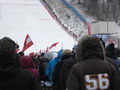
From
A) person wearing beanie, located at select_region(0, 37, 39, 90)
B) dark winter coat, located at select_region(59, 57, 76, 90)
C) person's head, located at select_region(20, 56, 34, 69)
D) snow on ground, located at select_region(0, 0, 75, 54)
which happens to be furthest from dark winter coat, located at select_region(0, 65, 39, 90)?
snow on ground, located at select_region(0, 0, 75, 54)

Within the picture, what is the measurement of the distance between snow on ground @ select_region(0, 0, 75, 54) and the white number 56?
635 inches

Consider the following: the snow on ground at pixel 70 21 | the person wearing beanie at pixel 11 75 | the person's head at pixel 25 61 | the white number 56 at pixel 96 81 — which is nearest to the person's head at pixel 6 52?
the person wearing beanie at pixel 11 75

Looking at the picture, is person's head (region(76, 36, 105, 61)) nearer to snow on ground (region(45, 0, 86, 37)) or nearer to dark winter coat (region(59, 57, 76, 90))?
dark winter coat (region(59, 57, 76, 90))

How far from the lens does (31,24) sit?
23203mm

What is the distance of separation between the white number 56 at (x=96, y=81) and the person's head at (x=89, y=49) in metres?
0.18

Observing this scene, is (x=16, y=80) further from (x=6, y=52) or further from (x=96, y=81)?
(x=96, y=81)

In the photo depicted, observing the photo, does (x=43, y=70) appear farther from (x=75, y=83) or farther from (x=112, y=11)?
(x=112, y=11)

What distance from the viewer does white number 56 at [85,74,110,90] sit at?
3.28m

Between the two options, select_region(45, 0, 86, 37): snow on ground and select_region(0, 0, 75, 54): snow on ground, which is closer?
select_region(0, 0, 75, 54): snow on ground

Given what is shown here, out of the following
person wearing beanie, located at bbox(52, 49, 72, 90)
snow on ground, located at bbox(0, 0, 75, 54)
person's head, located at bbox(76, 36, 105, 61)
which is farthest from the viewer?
snow on ground, located at bbox(0, 0, 75, 54)

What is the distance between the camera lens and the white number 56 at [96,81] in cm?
328

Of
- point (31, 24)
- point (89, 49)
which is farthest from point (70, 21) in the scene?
point (89, 49)

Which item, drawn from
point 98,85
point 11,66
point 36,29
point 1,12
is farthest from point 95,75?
point 1,12

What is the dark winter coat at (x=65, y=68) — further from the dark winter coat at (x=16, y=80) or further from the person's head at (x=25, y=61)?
the dark winter coat at (x=16, y=80)
